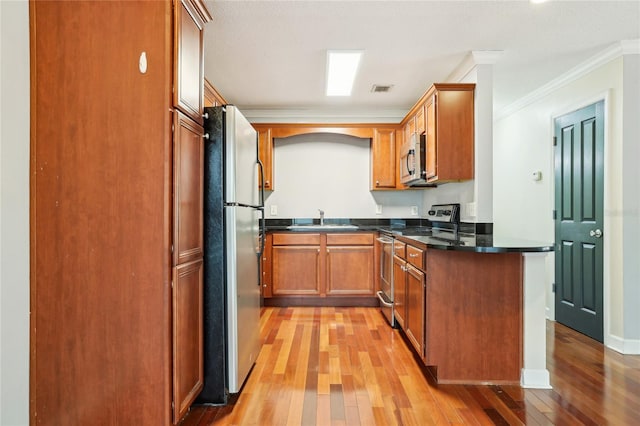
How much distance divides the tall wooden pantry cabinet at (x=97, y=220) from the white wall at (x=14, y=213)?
34mm

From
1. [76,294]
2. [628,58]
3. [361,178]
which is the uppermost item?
[628,58]

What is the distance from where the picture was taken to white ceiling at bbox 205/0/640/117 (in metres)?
2.45

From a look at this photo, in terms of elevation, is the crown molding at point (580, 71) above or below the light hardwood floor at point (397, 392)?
above

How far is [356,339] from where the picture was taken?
10.6ft

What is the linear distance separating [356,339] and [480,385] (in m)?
1.12

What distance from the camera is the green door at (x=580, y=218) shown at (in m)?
3.20

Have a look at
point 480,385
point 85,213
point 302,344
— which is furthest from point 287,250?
point 85,213

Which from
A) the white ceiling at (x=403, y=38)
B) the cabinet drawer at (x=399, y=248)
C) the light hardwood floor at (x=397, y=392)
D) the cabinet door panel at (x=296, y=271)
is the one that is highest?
the white ceiling at (x=403, y=38)

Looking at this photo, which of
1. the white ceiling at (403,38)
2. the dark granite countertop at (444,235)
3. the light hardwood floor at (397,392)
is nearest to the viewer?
the light hardwood floor at (397,392)

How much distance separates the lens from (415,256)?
268cm

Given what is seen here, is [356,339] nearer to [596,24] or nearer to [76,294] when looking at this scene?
[76,294]

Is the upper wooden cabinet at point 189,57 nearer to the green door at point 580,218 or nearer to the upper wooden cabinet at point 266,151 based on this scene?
the upper wooden cabinet at point 266,151

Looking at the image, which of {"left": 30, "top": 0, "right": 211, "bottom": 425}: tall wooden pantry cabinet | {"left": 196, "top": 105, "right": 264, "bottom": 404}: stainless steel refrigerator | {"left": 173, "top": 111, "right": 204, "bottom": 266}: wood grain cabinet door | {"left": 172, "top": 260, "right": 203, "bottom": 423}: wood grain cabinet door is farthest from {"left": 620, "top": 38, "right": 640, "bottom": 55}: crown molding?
{"left": 172, "top": 260, "right": 203, "bottom": 423}: wood grain cabinet door

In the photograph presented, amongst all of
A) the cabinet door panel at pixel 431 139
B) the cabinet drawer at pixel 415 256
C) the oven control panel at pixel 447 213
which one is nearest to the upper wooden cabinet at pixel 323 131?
the oven control panel at pixel 447 213
